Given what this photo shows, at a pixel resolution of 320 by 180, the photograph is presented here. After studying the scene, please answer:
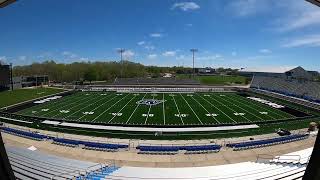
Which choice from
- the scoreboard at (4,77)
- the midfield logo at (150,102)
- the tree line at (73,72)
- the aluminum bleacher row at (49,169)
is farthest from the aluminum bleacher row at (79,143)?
the tree line at (73,72)

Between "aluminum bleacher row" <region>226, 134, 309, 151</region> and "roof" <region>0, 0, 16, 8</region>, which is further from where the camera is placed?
"aluminum bleacher row" <region>226, 134, 309, 151</region>

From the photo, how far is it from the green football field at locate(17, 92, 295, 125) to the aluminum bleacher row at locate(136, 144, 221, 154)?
8.31m

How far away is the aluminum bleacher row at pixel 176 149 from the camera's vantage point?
18.5m

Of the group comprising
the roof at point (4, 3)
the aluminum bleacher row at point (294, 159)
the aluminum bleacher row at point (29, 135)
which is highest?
the roof at point (4, 3)

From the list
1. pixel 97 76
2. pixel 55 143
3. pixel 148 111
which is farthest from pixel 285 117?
pixel 97 76

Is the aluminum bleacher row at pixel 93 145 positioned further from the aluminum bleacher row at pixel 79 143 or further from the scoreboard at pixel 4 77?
the scoreboard at pixel 4 77

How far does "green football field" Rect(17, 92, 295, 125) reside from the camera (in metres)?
28.7

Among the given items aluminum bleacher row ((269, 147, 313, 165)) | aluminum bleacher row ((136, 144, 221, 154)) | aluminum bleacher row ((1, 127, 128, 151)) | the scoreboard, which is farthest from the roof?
the scoreboard

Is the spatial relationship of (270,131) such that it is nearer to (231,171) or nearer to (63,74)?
(231,171)

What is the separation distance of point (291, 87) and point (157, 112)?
30.3m

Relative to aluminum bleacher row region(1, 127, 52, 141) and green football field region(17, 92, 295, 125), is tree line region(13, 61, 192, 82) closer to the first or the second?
green football field region(17, 92, 295, 125)

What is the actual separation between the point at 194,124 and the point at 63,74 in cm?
7419

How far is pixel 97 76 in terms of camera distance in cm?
9344

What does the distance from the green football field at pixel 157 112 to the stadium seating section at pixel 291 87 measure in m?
10.2
